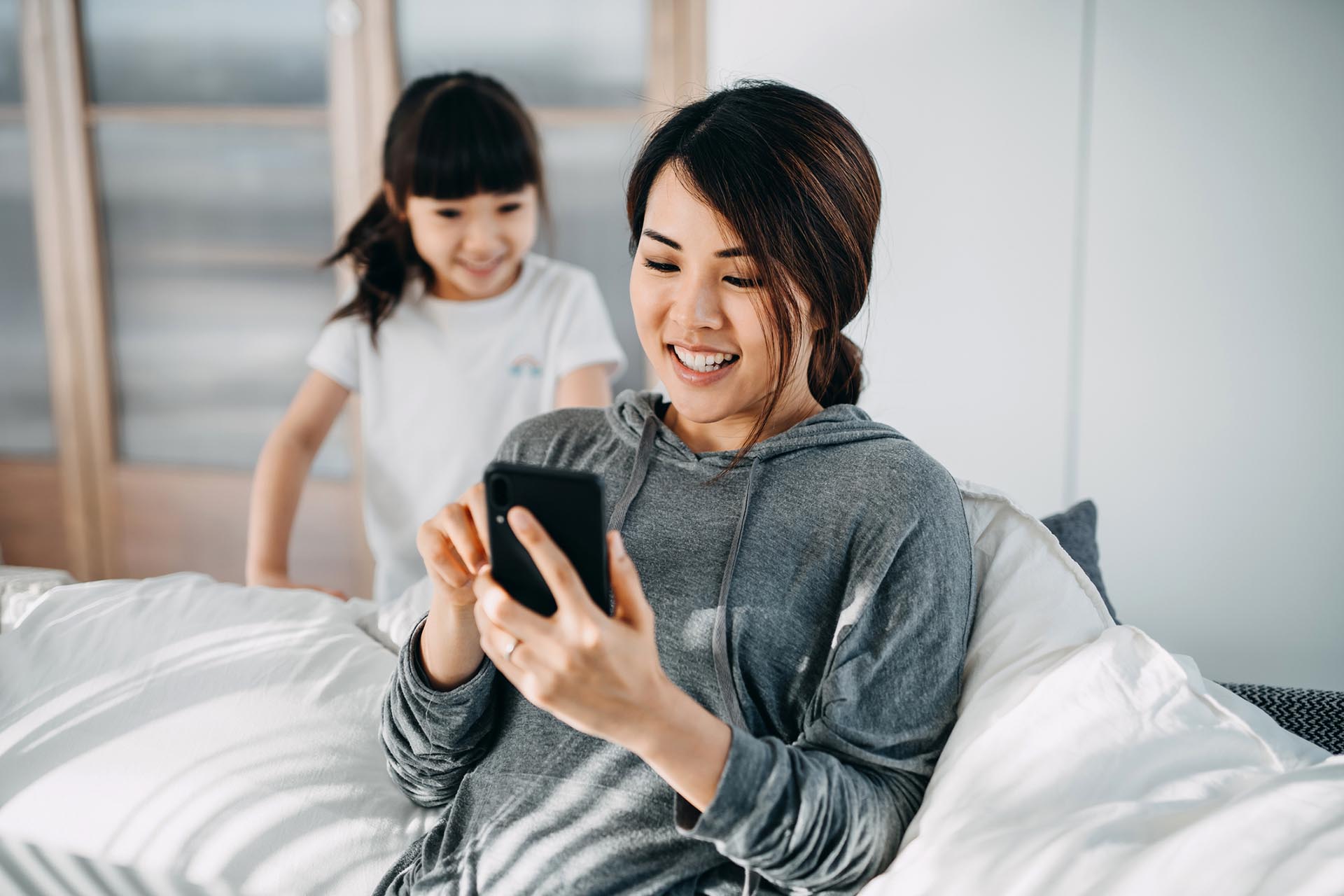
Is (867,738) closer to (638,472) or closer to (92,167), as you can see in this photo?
(638,472)

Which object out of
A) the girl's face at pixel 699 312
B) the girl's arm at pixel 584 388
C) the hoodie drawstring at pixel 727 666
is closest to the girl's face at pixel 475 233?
the girl's arm at pixel 584 388

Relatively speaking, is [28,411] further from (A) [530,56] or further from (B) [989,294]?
(B) [989,294]

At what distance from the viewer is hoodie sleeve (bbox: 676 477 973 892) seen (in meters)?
0.70

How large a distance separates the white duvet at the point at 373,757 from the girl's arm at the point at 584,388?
488mm

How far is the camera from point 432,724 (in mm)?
897

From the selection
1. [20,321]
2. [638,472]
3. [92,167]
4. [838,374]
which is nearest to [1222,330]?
[838,374]

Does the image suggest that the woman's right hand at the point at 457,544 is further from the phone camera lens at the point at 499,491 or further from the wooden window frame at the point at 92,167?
the wooden window frame at the point at 92,167

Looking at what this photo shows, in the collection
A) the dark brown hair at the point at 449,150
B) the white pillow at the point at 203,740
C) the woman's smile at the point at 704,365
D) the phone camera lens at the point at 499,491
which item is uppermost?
the dark brown hair at the point at 449,150

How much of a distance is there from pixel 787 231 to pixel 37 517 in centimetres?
289

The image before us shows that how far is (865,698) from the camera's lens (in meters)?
0.79

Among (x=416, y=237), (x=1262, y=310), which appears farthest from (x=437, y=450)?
(x=1262, y=310)

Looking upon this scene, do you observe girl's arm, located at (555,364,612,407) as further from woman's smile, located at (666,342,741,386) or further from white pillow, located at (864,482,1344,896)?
white pillow, located at (864,482,1344,896)

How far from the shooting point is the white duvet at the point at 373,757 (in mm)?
695

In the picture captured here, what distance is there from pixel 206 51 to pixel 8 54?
61 cm
